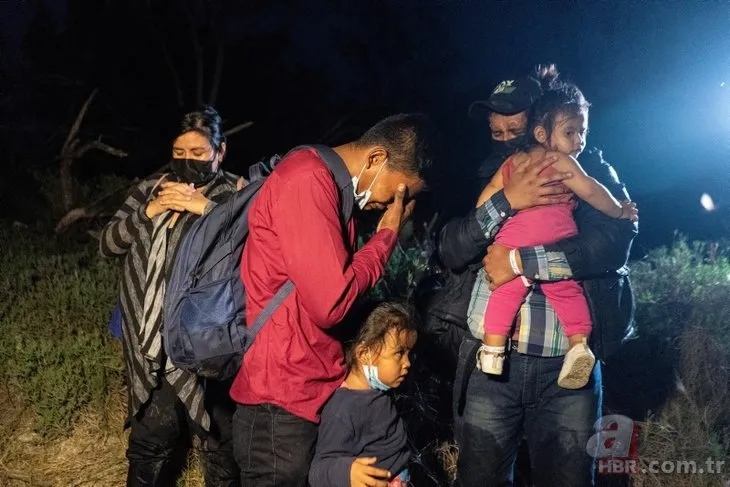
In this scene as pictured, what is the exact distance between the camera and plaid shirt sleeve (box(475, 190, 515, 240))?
2.52m

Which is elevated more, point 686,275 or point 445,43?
point 445,43

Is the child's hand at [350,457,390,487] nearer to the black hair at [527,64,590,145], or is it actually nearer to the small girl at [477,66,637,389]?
the small girl at [477,66,637,389]

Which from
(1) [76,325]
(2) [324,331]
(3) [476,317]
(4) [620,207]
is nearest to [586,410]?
(3) [476,317]

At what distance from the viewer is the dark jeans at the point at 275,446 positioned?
7.01ft

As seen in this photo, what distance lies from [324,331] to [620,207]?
1.32 meters

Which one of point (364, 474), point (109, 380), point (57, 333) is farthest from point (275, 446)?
point (57, 333)

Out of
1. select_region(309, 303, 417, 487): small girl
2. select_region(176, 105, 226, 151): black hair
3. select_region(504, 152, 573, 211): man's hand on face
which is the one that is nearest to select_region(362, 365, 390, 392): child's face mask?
select_region(309, 303, 417, 487): small girl

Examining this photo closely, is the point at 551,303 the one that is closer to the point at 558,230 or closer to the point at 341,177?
the point at 558,230

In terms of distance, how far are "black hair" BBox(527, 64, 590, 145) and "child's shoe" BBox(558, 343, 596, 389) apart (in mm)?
Answer: 917

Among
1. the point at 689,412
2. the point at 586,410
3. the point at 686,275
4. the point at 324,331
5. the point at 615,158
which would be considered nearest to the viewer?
the point at 324,331

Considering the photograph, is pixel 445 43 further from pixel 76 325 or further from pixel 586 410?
pixel 586 410

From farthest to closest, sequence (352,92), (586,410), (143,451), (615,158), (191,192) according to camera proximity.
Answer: (352,92), (615,158), (143,451), (191,192), (586,410)

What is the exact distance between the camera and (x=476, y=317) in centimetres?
267

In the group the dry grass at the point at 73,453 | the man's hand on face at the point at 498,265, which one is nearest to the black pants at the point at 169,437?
the dry grass at the point at 73,453
